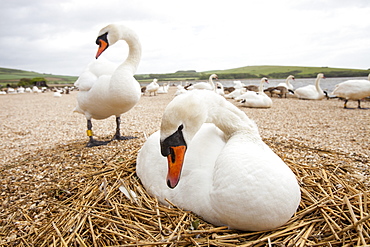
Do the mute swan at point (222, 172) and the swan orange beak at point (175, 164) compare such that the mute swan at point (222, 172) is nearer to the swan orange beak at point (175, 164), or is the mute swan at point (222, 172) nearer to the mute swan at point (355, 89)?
the swan orange beak at point (175, 164)

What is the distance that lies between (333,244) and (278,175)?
2.41ft

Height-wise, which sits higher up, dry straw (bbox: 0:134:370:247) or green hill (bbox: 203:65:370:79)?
green hill (bbox: 203:65:370:79)

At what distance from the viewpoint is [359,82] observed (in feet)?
36.4

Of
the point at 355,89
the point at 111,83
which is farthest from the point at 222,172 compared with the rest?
the point at 355,89

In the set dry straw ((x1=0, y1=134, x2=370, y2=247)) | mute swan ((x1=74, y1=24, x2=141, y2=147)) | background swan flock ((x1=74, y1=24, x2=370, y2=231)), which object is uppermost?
mute swan ((x1=74, y1=24, x2=141, y2=147))

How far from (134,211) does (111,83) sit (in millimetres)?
2773

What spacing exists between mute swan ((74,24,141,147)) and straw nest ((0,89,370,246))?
1.32 metres

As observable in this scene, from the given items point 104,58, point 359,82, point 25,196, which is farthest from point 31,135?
point 359,82

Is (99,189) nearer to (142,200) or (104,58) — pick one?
(142,200)

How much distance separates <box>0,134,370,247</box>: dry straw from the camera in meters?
1.95

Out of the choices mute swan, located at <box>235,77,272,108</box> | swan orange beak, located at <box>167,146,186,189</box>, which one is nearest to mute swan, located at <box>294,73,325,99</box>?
mute swan, located at <box>235,77,272,108</box>

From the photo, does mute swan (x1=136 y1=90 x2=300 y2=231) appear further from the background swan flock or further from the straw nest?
the straw nest

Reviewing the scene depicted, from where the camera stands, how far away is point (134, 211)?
2355 millimetres

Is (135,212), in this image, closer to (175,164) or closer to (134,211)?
(134,211)
